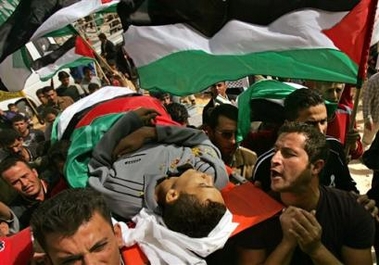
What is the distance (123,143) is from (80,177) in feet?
1.05

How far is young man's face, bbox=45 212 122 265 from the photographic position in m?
1.99

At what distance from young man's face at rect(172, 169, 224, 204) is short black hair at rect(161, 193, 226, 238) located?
0.03 metres

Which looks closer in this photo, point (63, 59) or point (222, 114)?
point (222, 114)

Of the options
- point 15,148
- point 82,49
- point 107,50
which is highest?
point 82,49

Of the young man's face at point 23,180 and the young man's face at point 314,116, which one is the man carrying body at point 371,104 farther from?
the young man's face at point 23,180

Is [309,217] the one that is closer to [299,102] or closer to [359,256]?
[359,256]

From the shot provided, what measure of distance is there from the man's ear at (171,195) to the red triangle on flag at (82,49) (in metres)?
3.28

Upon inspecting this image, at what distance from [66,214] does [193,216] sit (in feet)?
2.09

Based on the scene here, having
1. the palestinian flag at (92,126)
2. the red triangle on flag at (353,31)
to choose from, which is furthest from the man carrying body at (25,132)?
the red triangle on flag at (353,31)

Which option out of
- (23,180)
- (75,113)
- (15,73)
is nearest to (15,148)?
(15,73)

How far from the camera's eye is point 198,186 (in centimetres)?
260

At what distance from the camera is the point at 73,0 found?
428cm

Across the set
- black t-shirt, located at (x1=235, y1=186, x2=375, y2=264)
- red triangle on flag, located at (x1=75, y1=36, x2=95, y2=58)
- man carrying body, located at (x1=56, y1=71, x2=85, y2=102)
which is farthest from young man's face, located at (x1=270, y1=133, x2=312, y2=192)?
man carrying body, located at (x1=56, y1=71, x2=85, y2=102)

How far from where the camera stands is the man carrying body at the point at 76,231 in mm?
2000
